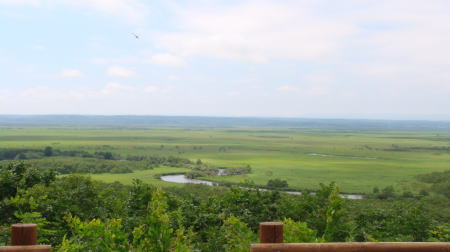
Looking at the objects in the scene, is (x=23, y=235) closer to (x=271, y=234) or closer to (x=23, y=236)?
(x=23, y=236)

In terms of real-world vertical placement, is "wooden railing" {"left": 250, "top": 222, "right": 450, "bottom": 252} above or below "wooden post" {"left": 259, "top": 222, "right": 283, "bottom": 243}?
below

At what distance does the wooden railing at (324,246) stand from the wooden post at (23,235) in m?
1.34

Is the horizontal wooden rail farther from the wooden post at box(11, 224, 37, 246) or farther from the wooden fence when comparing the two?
the wooden post at box(11, 224, 37, 246)

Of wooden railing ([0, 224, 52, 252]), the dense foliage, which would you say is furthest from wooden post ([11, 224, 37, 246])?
the dense foliage

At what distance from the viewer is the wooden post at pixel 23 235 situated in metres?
2.37

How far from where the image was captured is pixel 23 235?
2.38 meters

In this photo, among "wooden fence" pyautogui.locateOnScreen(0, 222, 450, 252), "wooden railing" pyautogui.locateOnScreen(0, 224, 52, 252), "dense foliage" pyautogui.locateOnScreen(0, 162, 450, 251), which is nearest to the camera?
"wooden railing" pyautogui.locateOnScreen(0, 224, 52, 252)

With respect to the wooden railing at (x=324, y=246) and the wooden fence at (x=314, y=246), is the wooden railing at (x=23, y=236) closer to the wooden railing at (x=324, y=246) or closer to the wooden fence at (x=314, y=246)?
the wooden fence at (x=314, y=246)

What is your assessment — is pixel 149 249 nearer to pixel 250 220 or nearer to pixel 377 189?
pixel 250 220

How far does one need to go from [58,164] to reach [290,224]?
50.3m

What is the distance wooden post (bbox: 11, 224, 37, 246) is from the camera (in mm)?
2367

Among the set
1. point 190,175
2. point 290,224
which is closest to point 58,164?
point 190,175

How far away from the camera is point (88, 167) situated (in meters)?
51.8

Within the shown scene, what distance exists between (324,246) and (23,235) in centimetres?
182
